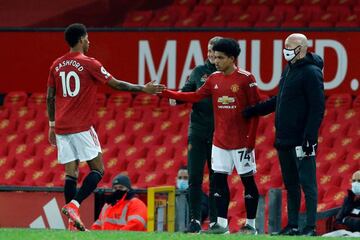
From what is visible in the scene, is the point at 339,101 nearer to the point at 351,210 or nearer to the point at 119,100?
the point at 119,100

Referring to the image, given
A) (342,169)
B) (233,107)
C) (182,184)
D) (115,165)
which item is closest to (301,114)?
(233,107)

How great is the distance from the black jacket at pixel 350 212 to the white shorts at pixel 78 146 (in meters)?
3.68

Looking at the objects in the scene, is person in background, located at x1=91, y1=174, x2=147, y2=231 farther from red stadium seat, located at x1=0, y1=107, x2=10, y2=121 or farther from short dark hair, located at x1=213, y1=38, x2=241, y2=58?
red stadium seat, located at x1=0, y1=107, x2=10, y2=121

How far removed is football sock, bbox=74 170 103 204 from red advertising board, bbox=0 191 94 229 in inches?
156

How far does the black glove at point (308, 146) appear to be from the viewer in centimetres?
1165

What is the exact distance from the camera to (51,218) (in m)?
16.3

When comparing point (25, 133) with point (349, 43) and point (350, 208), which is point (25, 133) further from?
point (350, 208)

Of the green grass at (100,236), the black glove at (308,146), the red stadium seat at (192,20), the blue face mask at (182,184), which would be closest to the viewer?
the green grass at (100,236)

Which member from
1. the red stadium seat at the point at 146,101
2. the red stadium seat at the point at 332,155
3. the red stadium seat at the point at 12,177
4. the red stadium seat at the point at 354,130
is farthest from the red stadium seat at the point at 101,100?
the red stadium seat at the point at 354,130

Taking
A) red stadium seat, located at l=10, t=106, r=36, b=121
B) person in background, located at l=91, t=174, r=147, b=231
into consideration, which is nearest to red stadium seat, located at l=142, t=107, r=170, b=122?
red stadium seat, located at l=10, t=106, r=36, b=121

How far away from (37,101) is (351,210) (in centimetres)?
694

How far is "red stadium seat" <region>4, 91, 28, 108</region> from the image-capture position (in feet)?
69.3

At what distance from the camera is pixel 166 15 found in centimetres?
2162

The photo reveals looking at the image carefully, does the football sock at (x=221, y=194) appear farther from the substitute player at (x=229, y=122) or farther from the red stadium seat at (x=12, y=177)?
the red stadium seat at (x=12, y=177)
